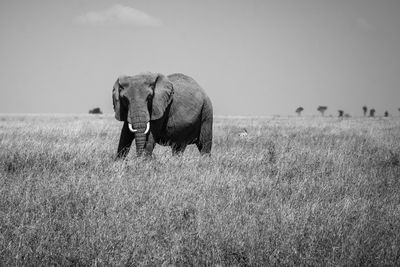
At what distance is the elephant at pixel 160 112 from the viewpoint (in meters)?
8.40

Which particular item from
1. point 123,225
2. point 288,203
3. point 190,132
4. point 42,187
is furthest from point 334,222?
point 190,132

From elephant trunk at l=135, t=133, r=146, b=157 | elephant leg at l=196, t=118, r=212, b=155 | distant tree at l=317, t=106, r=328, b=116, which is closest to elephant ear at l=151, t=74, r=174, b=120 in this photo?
elephant trunk at l=135, t=133, r=146, b=157

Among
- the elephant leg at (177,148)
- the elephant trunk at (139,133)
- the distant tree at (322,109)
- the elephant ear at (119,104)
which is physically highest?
the elephant ear at (119,104)

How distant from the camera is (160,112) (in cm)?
884

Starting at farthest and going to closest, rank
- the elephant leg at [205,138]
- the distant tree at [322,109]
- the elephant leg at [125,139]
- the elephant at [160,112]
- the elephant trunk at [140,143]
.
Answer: the distant tree at [322,109], the elephant leg at [205,138], the elephant leg at [125,139], the elephant at [160,112], the elephant trunk at [140,143]

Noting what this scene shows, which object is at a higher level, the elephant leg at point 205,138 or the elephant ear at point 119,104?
the elephant ear at point 119,104

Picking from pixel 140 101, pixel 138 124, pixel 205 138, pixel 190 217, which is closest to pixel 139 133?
pixel 138 124

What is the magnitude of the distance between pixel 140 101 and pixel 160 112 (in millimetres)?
601

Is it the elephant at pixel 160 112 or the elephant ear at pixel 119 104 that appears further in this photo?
the elephant ear at pixel 119 104

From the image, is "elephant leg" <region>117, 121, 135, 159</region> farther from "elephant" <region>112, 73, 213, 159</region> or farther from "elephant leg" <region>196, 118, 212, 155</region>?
"elephant leg" <region>196, 118, 212, 155</region>

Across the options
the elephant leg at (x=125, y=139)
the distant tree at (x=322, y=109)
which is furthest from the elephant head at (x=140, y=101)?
the distant tree at (x=322, y=109)

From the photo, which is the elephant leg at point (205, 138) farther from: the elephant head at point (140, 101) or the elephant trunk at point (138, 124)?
the elephant trunk at point (138, 124)

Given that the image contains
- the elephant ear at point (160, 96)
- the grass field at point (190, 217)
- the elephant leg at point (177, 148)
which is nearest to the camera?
the grass field at point (190, 217)

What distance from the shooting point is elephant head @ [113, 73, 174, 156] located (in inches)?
328
